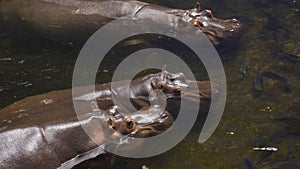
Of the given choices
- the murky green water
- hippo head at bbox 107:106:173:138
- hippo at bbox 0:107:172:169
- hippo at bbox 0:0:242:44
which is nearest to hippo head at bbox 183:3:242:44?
hippo at bbox 0:0:242:44

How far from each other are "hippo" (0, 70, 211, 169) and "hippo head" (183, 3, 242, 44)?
1.64 meters

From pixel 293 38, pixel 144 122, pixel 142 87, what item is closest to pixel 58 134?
pixel 144 122

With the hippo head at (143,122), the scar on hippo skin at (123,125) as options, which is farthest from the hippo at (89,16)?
the scar on hippo skin at (123,125)

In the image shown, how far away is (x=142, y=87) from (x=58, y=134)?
1.16 m

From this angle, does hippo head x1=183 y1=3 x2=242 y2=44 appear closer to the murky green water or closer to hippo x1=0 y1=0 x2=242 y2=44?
hippo x1=0 y1=0 x2=242 y2=44

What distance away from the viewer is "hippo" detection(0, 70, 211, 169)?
4.59 meters

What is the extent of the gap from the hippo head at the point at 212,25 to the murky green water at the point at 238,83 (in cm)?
16

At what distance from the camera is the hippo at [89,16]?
7030 millimetres

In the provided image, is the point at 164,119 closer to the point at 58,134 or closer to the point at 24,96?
the point at 58,134

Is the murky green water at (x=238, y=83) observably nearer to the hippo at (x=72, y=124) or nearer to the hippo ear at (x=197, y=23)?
the hippo at (x=72, y=124)

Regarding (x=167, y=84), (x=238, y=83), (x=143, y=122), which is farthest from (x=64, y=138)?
(x=238, y=83)

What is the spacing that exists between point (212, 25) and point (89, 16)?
5.56 feet

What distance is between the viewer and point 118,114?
16.5ft

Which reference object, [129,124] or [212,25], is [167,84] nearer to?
[129,124]
